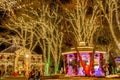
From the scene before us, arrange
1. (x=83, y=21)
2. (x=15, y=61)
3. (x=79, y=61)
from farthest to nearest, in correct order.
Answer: (x=15, y=61), (x=83, y=21), (x=79, y=61)

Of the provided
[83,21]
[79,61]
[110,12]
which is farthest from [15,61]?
[79,61]

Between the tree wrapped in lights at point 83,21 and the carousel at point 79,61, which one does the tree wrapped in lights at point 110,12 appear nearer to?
the tree wrapped in lights at point 83,21

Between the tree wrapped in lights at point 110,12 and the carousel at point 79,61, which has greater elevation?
the tree wrapped in lights at point 110,12

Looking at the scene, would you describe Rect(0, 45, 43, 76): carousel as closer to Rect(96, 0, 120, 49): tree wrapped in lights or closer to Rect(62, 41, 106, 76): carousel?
Rect(96, 0, 120, 49): tree wrapped in lights

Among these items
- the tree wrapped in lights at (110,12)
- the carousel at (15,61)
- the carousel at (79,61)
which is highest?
the tree wrapped in lights at (110,12)

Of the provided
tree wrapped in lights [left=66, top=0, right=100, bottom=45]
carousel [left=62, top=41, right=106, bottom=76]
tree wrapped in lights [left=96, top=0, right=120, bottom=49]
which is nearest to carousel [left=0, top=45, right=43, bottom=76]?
tree wrapped in lights [left=66, top=0, right=100, bottom=45]

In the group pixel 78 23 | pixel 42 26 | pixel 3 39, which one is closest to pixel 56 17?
pixel 42 26

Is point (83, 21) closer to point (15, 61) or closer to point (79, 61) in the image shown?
point (79, 61)

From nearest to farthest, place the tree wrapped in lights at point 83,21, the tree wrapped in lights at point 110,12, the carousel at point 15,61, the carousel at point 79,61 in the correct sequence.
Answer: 1. the carousel at point 79,61
2. the tree wrapped in lights at point 110,12
3. the tree wrapped in lights at point 83,21
4. the carousel at point 15,61

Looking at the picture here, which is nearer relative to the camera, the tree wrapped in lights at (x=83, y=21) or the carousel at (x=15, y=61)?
the tree wrapped in lights at (x=83, y=21)

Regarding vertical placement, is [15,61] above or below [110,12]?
below

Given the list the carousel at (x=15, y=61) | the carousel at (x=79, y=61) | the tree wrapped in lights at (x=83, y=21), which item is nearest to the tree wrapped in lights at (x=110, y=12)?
the tree wrapped in lights at (x=83, y=21)

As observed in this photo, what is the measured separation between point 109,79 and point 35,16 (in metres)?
19.6

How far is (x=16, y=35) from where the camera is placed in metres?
46.2
